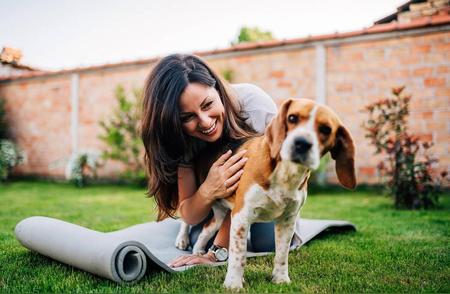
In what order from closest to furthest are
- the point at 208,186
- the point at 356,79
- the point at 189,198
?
the point at 208,186 → the point at 189,198 → the point at 356,79

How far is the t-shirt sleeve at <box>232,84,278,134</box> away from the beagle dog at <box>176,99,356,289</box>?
0.65 meters

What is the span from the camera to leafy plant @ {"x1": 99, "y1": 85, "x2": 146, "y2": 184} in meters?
10.4

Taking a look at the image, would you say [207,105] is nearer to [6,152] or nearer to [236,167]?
[236,167]

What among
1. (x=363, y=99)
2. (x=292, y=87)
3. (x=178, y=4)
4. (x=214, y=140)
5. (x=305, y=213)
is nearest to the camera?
(x=214, y=140)

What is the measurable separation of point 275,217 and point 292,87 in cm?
675

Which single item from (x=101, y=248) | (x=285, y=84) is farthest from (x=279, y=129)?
(x=285, y=84)

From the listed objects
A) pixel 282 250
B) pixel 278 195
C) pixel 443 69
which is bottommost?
pixel 282 250

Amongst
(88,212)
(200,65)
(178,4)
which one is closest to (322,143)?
(200,65)

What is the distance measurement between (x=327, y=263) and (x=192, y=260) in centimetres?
96

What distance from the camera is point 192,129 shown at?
→ 2979 millimetres

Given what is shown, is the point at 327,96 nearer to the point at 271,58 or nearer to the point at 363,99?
the point at 363,99

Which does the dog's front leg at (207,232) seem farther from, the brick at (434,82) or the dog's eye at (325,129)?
the brick at (434,82)

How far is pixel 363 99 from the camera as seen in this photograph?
8.45 metres

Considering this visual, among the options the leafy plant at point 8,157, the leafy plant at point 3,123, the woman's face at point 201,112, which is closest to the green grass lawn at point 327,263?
the woman's face at point 201,112
